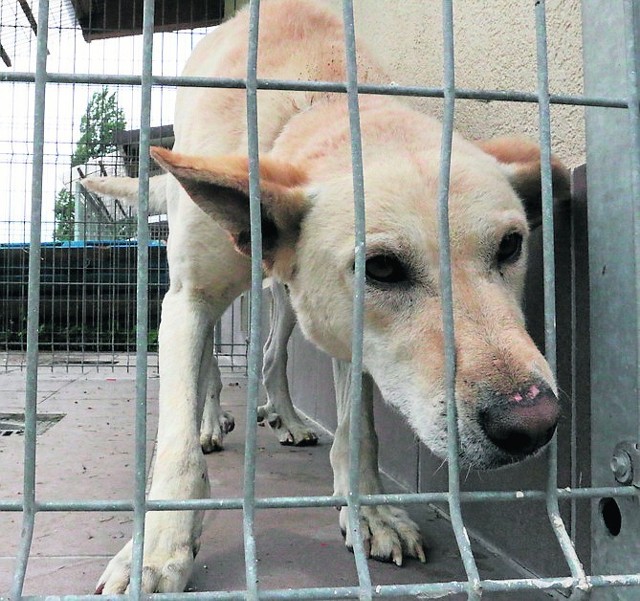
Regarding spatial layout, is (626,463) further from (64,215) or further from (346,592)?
(64,215)

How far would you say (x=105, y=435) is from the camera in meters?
3.71

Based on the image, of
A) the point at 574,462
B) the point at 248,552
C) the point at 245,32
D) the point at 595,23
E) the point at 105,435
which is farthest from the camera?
the point at 105,435

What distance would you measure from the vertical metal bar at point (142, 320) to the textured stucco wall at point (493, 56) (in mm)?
1084

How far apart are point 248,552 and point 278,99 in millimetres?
1580

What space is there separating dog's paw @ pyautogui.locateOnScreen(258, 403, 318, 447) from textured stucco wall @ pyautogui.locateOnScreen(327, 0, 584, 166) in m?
1.76

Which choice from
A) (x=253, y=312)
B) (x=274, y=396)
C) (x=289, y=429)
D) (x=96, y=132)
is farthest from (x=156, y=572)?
(x=96, y=132)

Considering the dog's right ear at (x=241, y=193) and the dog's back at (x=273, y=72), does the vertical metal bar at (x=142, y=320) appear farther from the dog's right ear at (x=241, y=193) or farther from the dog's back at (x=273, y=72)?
the dog's back at (x=273, y=72)

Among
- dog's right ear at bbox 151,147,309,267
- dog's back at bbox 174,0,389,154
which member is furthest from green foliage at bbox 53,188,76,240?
dog's right ear at bbox 151,147,309,267

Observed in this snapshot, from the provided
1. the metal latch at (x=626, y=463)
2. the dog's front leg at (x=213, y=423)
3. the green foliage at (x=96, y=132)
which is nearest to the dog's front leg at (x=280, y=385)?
the dog's front leg at (x=213, y=423)

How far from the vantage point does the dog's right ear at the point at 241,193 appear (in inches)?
54.3

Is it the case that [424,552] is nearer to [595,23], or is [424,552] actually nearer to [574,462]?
[574,462]

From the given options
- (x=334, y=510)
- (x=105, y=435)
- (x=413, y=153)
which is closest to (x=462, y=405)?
(x=413, y=153)

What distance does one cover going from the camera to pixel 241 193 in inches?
58.4

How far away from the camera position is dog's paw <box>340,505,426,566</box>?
1903mm
